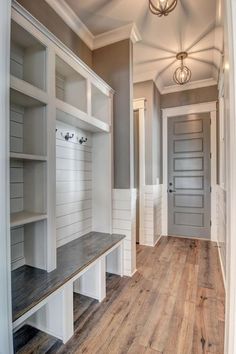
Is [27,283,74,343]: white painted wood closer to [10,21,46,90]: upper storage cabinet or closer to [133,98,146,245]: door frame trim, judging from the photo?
[10,21,46,90]: upper storage cabinet

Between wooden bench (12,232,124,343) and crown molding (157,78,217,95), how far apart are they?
3.21 meters

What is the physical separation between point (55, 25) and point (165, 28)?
1284 millimetres

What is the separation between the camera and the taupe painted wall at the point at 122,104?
254 cm

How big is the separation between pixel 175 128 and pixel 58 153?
2780mm

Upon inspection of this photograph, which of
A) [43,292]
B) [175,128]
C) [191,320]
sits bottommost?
[191,320]

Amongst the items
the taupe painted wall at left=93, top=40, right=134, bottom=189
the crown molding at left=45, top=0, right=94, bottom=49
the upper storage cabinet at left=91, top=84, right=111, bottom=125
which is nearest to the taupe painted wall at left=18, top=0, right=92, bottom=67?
the crown molding at left=45, top=0, right=94, bottom=49

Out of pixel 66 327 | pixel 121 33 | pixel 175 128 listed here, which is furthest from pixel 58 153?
pixel 175 128

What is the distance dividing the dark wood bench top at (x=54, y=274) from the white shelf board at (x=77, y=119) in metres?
1.25

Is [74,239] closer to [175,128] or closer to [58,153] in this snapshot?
[58,153]

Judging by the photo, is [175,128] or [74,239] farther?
[175,128]

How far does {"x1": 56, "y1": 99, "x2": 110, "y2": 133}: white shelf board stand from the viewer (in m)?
1.76

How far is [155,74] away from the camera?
3504mm

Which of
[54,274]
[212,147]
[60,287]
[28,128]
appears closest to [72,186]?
[28,128]

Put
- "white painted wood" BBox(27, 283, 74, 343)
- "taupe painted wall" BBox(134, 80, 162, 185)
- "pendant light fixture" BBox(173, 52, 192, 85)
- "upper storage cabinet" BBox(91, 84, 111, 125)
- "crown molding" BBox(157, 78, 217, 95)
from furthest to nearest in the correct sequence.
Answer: "crown molding" BBox(157, 78, 217, 95) < "taupe painted wall" BBox(134, 80, 162, 185) < "pendant light fixture" BBox(173, 52, 192, 85) < "upper storage cabinet" BBox(91, 84, 111, 125) < "white painted wood" BBox(27, 283, 74, 343)
